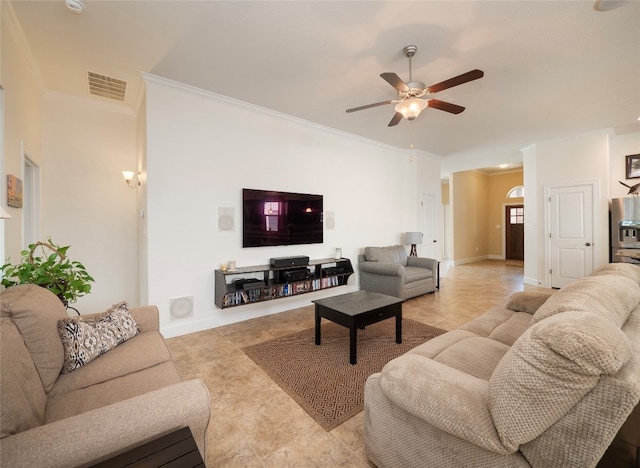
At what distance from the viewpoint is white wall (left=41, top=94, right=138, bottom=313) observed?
358cm

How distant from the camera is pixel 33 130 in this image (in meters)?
3.05

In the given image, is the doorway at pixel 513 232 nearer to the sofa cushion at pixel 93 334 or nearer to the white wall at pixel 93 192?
the white wall at pixel 93 192

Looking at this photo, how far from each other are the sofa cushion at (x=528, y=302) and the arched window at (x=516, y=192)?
815 cm

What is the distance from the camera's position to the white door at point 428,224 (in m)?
6.45

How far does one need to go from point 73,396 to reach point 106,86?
3573 millimetres

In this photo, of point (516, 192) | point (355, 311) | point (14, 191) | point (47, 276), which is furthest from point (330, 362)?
point (516, 192)

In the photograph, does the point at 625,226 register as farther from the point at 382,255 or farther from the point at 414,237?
the point at 382,255

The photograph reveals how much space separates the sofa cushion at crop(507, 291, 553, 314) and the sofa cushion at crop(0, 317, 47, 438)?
325 centimetres

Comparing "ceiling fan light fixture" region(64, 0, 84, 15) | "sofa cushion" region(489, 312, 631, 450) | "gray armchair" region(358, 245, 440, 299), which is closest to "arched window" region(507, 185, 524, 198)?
"gray armchair" region(358, 245, 440, 299)

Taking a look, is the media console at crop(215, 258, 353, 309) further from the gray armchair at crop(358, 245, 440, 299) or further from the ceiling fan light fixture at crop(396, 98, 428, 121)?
the ceiling fan light fixture at crop(396, 98, 428, 121)

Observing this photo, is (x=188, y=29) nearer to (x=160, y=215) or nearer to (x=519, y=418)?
(x=160, y=215)

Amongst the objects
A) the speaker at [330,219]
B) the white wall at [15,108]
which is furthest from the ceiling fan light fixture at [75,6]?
the speaker at [330,219]

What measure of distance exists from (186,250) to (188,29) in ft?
7.36

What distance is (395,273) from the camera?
4.42 m
